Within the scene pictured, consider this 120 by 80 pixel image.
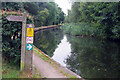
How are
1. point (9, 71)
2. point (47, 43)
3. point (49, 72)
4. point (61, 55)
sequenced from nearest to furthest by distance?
point (9, 71)
point (49, 72)
point (61, 55)
point (47, 43)

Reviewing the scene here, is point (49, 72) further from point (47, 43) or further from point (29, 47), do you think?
point (47, 43)

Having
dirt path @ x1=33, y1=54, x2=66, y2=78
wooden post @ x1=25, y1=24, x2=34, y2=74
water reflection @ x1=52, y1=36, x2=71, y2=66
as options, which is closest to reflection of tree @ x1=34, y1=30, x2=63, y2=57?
water reflection @ x1=52, y1=36, x2=71, y2=66

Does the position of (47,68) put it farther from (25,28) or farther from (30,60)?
(25,28)

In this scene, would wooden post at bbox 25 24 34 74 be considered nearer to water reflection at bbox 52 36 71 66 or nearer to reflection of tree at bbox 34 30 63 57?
water reflection at bbox 52 36 71 66

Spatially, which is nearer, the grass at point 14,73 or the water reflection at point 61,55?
the grass at point 14,73

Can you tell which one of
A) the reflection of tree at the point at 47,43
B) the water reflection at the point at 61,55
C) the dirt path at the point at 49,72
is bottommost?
the water reflection at the point at 61,55

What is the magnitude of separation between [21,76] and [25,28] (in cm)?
170

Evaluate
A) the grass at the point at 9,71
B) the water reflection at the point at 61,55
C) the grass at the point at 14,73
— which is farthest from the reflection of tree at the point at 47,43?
the grass at the point at 14,73

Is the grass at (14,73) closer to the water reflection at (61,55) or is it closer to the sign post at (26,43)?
the sign post at (26,43)

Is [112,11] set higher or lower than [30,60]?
higher

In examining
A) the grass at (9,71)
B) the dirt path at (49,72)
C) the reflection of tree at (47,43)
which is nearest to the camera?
the grass at (9,71)


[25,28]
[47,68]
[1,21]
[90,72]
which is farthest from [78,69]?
[1,21]

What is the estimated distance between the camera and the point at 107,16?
1659cm

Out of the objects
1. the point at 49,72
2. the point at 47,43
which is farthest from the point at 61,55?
the point at 47,43
